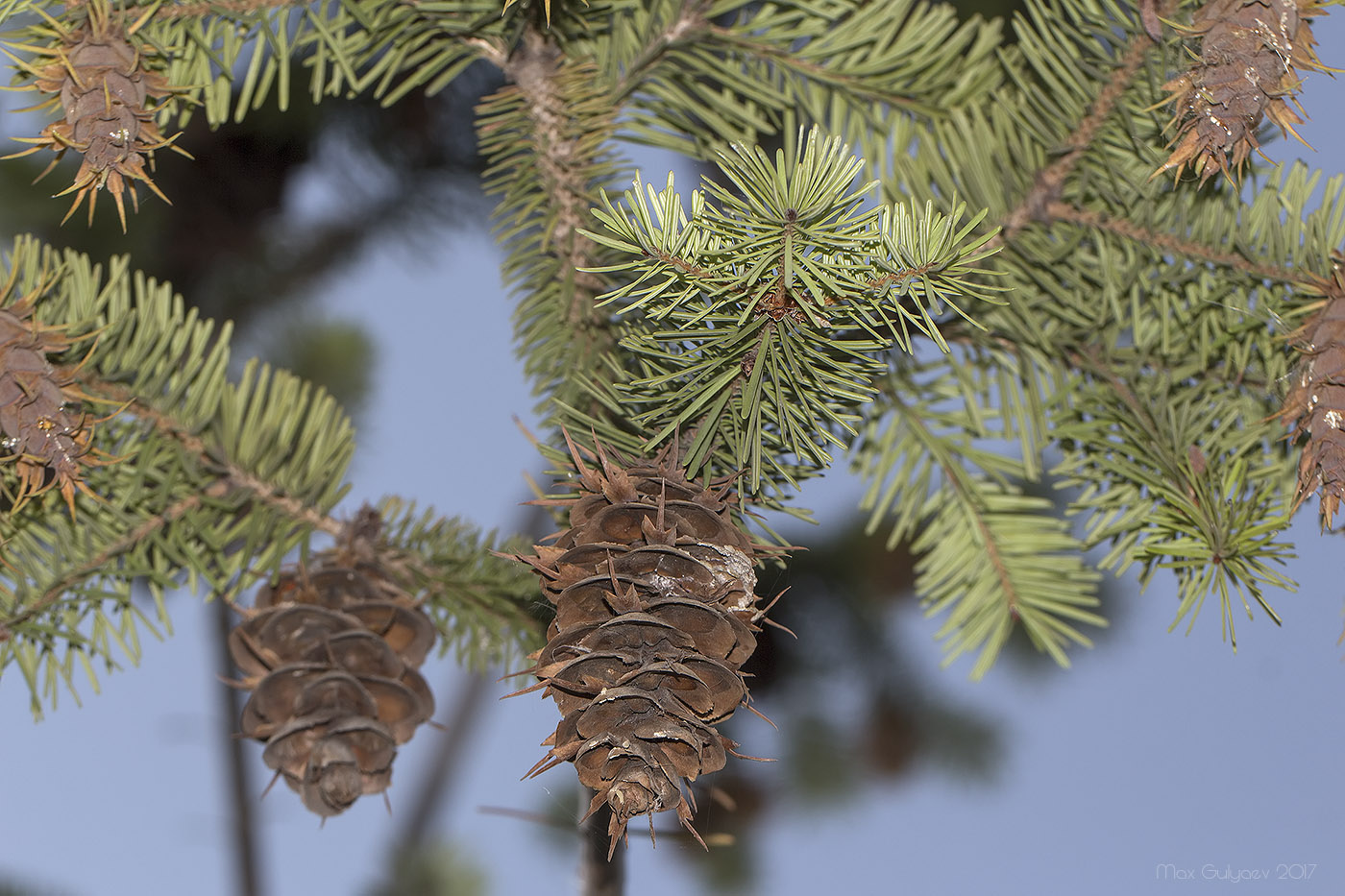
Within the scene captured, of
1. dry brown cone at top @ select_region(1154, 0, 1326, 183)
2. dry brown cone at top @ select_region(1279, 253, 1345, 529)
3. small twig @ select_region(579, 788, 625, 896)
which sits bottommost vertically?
small twig @ select_region(579, 788, 625, 896)

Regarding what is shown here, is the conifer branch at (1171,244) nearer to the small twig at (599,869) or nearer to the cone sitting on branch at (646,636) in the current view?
the cone sitting on branch at (646,636)

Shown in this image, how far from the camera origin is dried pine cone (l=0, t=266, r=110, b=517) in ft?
1.21

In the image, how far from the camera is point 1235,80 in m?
0.34

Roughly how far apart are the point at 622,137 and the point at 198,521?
243mm

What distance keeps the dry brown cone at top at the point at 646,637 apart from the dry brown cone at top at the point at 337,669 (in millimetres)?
144

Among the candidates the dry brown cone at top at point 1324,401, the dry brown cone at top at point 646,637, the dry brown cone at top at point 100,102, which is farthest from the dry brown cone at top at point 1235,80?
the dry brown cone at top at point 100,102

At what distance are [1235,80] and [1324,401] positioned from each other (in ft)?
0.35

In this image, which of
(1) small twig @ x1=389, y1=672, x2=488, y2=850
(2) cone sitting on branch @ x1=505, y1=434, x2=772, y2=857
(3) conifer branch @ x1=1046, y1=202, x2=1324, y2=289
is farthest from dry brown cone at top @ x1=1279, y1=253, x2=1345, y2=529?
(1) small twig @ x1=389, y1=672, x2=488, y2=850

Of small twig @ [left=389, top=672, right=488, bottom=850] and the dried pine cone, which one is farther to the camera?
small twig @ [left=389, top=672, right=488, bottom=850]

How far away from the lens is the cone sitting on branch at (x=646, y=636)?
302 millimetres

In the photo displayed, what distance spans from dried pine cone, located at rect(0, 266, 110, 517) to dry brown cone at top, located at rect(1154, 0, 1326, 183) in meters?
0.38

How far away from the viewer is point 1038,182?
438 millimetres

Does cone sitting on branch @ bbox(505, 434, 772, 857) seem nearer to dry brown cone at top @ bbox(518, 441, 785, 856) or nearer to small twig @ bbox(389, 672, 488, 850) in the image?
dry brown cone at top @ bbox(518, 441, 785, 856)

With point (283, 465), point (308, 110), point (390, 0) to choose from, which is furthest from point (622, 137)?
point (308, 110)
